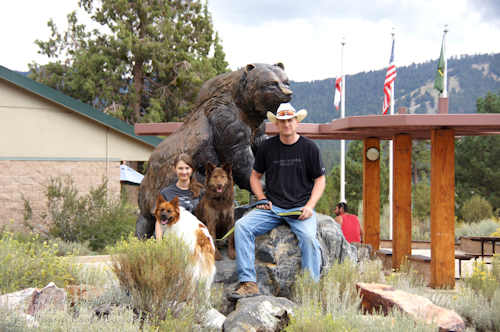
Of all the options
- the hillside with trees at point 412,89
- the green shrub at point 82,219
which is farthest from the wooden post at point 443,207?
the hillside with trees at point 412,89

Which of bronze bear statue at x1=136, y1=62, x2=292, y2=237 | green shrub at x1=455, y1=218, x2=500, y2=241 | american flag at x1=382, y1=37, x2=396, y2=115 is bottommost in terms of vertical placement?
green shrub at x1=455, y1=218, x2=500, y2=241

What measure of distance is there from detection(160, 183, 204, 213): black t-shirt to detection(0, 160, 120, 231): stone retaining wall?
334 inches

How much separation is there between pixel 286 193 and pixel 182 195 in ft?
3.58

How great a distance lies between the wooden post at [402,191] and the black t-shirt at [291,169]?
5497 mm

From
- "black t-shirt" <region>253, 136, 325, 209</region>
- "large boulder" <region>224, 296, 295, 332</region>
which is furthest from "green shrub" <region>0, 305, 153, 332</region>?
"black t-shirt" <region>253, 136, 325, 209</region>

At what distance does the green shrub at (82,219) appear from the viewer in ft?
34.5

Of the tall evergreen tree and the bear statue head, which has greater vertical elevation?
the tall evergreen tree

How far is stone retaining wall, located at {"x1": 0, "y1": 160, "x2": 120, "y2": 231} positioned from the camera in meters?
11.9

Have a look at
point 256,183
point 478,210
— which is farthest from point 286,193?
point 478,210

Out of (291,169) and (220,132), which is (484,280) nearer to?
(291,169)

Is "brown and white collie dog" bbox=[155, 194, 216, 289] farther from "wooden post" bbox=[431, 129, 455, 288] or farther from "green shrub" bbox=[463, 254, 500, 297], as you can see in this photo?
"wooden post" bbox=[431, 129, 455, 288]

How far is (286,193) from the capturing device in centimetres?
452

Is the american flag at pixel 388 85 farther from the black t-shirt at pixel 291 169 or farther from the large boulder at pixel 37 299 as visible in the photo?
the large boulder at pixel 37 299

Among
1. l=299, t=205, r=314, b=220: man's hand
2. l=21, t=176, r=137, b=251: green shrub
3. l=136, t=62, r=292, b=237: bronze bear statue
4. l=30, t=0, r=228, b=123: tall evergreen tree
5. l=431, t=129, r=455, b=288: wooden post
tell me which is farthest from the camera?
l=30, t=0, r=228, b=123: tall evergreen tree
